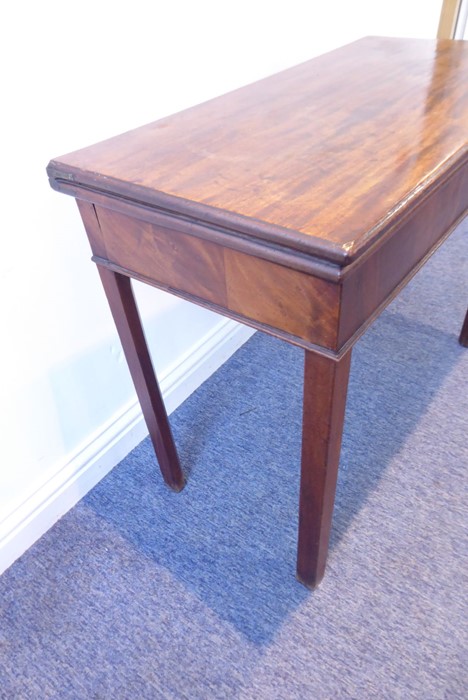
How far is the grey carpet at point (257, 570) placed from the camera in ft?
3.02

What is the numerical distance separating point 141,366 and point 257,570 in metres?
0.46

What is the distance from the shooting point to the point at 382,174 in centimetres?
67

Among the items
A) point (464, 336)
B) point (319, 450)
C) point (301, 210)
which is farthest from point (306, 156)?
point (464, 336)

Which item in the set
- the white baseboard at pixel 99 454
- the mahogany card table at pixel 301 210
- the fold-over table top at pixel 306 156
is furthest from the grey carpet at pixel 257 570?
the fold-over table top at pixel 306 156

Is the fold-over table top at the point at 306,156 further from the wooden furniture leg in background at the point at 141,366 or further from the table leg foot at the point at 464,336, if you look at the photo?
the table leg foot at the point at 464,336

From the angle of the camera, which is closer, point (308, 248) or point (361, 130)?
point (308, 248)

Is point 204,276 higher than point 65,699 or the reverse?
higher

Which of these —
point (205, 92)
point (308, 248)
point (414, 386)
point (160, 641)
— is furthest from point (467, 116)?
point (160, 641)

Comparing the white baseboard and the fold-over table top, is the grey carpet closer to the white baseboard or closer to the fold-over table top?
the white baseboard

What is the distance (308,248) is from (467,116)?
17.4 inches

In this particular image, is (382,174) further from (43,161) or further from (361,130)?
(43,161)

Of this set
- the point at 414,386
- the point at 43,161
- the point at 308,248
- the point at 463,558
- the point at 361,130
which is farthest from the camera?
the point at 414,386

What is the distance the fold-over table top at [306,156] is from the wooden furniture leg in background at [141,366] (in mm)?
180

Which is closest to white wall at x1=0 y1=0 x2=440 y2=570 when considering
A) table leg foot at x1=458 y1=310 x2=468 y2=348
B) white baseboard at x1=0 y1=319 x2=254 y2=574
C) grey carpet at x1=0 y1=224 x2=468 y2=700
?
white baseboard at x1=0 y1=319 x2=254 y2=574
